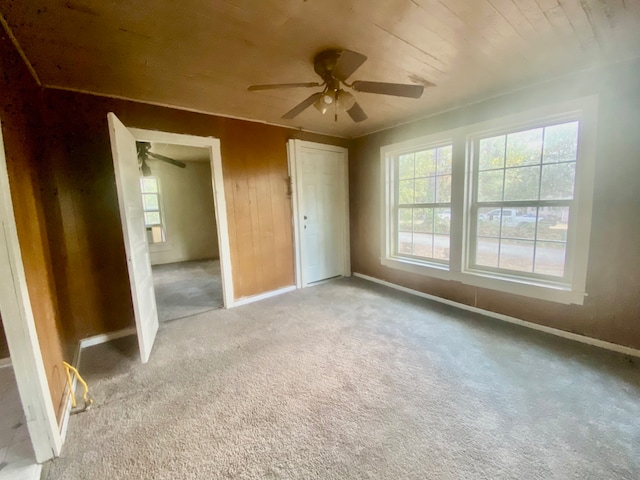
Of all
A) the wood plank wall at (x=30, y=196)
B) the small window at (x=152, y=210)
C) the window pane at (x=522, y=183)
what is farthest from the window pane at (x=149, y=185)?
the window pane at (x=522, y=183)

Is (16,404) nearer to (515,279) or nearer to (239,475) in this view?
(239,475)

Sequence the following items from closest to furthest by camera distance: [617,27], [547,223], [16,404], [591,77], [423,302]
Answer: [617,27] → [16,404] → [591,77] → [547,223] → [423,302]

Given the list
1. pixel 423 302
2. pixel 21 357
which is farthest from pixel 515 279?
pixel 21 357

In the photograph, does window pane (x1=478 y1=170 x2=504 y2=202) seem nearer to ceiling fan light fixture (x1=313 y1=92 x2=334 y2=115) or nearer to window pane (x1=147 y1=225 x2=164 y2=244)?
ceiling fan light fixture (x1=313 y1=92 x2=334 y2=115)

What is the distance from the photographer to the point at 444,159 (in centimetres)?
306

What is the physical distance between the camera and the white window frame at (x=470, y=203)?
2107mm

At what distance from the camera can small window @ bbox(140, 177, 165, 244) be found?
18.5ft

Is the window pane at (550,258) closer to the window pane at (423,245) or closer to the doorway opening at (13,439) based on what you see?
the window pane at (423,245)

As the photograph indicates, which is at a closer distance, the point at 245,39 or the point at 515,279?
the point at 245,39

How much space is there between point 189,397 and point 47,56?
2.43 metres

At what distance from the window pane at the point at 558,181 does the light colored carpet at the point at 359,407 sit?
126cm

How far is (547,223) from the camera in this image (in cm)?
238

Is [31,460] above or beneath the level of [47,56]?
beneath

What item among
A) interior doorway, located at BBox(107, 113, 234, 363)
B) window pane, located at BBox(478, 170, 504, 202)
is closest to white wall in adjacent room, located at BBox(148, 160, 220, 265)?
interior doorway, located at BBox(107, 113, 234, 363)
